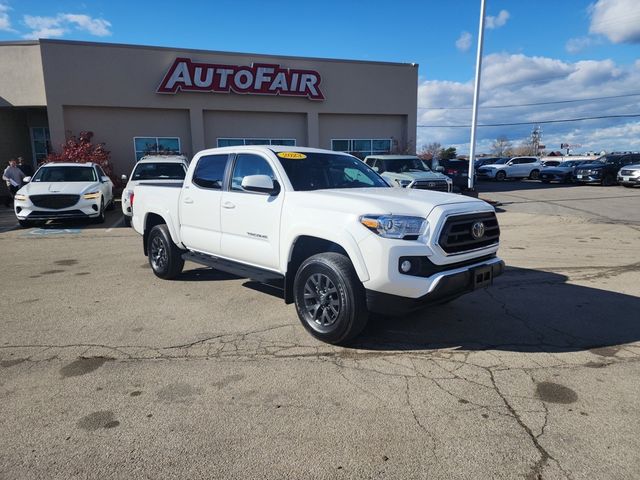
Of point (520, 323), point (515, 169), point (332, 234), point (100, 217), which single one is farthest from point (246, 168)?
point (515, 169)

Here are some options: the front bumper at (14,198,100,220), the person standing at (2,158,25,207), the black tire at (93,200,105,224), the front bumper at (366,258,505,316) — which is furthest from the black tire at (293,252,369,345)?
the person standing at (2,158,25,207)

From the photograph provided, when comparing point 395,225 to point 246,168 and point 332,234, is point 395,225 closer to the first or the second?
point 332,234

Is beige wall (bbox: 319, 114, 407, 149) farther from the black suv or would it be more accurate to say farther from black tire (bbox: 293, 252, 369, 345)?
black tire (bbox: 293, 252, 369, 345)

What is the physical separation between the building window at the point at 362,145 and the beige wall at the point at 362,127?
198 millimetres

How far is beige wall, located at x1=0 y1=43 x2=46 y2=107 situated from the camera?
19.0 meters

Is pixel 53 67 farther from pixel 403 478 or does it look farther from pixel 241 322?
pixel 403 478

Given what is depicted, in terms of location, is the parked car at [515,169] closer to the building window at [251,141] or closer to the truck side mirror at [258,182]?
the building window at [251,141]

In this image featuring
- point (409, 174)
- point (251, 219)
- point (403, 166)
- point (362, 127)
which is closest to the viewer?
point (251, 219)

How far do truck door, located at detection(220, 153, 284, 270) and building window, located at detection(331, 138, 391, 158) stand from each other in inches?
731

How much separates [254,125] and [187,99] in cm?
337

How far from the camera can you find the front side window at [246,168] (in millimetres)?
5148

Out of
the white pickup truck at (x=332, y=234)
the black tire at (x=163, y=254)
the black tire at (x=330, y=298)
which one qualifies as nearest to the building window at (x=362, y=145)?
the black tire at (x=163, y=254)

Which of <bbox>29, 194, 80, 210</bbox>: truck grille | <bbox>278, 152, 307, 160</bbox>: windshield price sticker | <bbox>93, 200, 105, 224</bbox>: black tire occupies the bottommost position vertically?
<bbox>93, 200, 105, 224</bbox>: black tire

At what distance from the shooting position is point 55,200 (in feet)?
38.0
